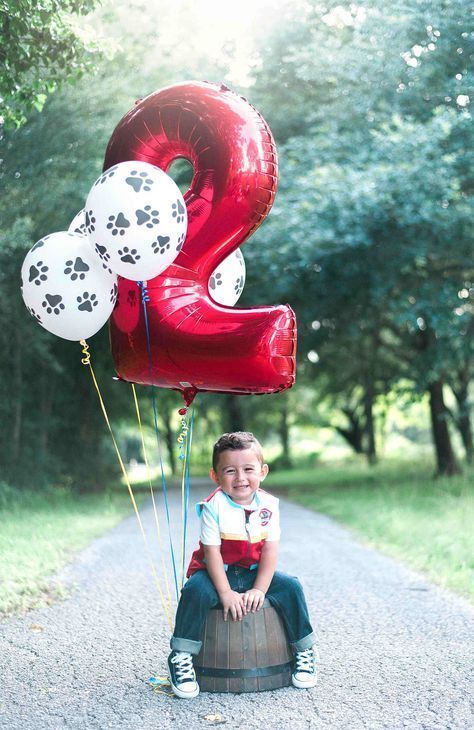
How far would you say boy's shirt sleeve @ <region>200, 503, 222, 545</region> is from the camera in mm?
3396

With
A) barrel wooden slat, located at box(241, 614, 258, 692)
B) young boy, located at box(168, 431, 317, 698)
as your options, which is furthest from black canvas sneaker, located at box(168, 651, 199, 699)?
barrel wooden slat, located at box(241, 614, 258, 692)

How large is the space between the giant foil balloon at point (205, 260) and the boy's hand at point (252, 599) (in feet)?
3.02

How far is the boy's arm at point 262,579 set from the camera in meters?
3.36

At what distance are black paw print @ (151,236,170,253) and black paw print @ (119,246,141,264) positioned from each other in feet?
0.27

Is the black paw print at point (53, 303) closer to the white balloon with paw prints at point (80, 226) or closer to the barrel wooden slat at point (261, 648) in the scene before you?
the white balloon with paw prints at point (80, 226)

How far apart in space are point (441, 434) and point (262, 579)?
38.4 feet

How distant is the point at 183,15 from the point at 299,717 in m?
11.4

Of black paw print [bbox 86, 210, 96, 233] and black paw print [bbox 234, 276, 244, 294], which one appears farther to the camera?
black paw print [bbox 234, 276, 244, 294]

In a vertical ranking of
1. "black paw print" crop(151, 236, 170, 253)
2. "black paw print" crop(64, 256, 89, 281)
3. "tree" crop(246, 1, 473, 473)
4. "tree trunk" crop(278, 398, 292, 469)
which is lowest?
"tree trunk" crop(278, 398, 292, 469)

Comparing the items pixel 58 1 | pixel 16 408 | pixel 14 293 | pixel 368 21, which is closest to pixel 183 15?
pixel 368 21

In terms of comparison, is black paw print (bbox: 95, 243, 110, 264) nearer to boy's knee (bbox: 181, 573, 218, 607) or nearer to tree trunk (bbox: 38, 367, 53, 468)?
boy's knee (bbox: 181, 573, 218, 607)

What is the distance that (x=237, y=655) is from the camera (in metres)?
3.35

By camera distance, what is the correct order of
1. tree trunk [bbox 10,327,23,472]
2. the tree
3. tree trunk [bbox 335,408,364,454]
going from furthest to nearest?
1. tree trunk [bbox 335,408,364,454]
2. tree trunk [bbox 10,327,23,472]
3. the tree

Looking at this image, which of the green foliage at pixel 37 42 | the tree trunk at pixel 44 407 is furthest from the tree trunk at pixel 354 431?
the green foliage at pixel 37 42
